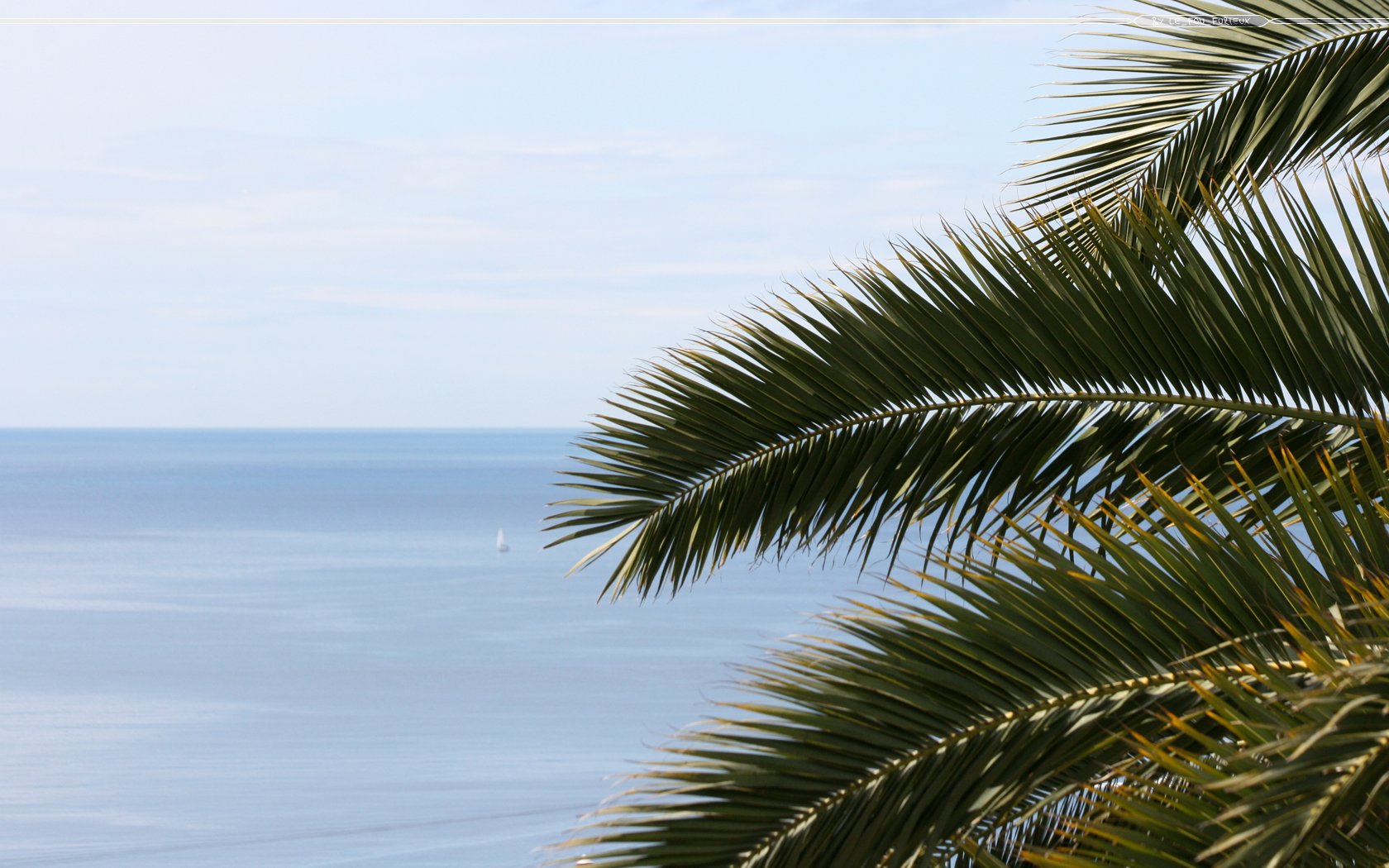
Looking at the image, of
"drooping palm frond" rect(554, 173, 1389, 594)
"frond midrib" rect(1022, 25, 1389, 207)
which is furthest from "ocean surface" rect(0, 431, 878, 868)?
"frond midrib" rect(1022, 25, 1389, 207)

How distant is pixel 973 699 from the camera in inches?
80.2

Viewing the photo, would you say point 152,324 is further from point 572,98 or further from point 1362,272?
point 1362,272

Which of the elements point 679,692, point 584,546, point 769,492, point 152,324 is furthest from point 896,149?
point 152,324

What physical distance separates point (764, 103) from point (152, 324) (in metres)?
62.8

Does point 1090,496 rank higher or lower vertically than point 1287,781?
higher

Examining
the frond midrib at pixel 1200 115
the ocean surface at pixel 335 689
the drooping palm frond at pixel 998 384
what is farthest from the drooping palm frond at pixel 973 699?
the frond midrib at pixel 1200 115

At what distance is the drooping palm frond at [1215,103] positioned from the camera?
3.56m

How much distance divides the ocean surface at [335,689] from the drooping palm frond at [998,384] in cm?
52

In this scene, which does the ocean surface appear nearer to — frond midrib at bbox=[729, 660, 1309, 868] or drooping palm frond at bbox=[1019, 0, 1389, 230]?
frond midrib at bbox=[729, 660, 1309, 868]

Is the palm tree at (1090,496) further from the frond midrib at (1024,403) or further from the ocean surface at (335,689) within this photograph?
the ocean surface at (335,689)

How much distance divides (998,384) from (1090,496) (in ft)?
1.07

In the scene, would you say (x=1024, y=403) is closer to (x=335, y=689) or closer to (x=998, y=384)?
(x=998, y=384)

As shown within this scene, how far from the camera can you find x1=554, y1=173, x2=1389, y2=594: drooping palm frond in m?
2.46

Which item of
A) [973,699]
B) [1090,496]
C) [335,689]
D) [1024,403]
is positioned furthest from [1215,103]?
[335,689]
